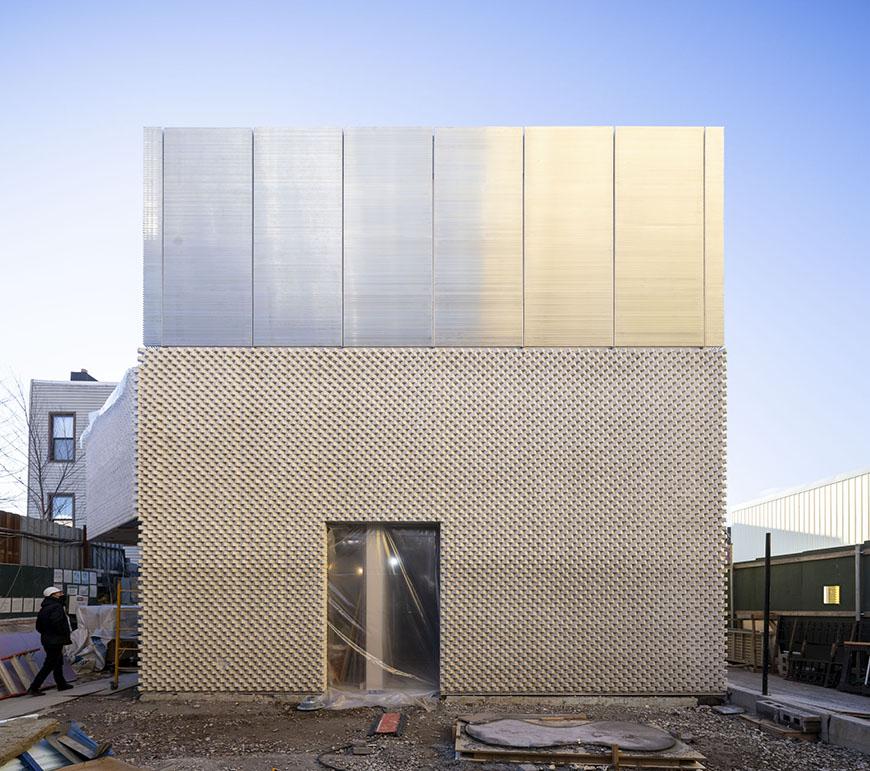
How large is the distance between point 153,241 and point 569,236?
5.65 meters

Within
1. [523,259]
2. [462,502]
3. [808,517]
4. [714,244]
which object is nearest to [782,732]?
[462,502]

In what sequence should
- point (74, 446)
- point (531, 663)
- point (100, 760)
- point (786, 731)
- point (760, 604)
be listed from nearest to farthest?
point (100, 760), point (786, 731), point (531, 663), point (760, 604), point (74, 446)

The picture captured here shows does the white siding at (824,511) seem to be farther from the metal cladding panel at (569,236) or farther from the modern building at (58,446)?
the modern building at (58,446)

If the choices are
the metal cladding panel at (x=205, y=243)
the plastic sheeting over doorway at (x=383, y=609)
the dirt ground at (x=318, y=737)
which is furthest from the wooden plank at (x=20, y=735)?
the metal cladding panel at (x=205, y=243)

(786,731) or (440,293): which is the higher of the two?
(440,293)

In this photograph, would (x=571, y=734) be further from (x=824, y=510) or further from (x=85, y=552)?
(x=824, y=510)

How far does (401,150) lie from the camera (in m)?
12.0

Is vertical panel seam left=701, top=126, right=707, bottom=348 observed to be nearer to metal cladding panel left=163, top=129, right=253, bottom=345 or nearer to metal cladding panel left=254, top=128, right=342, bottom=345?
metal cladding panel left=254, top=128, right=342, bottom=345

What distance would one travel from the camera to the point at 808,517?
96.9 ft

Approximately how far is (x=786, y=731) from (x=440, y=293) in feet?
21.8

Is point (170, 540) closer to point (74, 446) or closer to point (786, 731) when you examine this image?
point (786, 731)

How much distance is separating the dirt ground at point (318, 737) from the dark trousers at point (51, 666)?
104 centimetres

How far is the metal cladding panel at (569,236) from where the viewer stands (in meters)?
11.9

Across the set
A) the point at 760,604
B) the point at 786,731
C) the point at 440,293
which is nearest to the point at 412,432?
the point at 440,293
